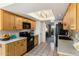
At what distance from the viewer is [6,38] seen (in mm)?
3232

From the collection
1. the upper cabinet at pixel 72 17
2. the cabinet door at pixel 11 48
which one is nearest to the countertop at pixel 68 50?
the upper cabinet at pixel 72 17

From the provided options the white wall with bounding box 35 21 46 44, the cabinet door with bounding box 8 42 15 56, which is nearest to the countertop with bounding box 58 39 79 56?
the cabinet door with bounding box 8 42 15 56

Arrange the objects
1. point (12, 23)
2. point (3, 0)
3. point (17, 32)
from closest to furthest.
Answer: point (3, 0), point (12, 23), point (17, 32)

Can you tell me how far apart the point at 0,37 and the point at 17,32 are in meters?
1.23

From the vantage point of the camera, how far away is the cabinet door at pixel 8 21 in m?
3.14

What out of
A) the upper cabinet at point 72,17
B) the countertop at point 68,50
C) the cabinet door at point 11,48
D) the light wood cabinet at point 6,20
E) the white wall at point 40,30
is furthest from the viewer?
the white wall at point 40,30

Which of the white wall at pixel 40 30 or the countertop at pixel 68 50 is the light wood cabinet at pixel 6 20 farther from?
the white wall at pixel 40 30

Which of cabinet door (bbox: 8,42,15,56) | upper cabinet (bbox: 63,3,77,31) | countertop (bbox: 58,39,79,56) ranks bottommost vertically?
cabinet door (bbox: 8,42,15,56)

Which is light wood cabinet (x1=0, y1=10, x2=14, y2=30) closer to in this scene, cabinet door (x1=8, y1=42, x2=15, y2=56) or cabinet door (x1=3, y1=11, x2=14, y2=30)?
cabinet door (x1=3, y1=11, x2=14, y2=30)

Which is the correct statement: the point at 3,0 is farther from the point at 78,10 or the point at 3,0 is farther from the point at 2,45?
the point at 2,45

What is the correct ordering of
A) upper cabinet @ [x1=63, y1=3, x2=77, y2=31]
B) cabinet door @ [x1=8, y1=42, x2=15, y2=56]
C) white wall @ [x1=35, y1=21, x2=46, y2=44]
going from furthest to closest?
white wall @ [x1=35, y1=21, x2=46, y2=44] → cabinet door @ [x1=8, y1=42, x2=15, y2=56] → upper cabinet @ [x1=63, y1=3, x2=77, y2=31]

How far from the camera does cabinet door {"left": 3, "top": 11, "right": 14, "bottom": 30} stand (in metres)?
3.14

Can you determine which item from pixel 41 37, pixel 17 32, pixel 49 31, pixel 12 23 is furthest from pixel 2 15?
pixel 49 31

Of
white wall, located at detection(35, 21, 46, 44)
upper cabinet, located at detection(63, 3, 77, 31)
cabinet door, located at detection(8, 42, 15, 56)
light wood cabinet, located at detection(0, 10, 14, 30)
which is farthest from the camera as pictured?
white wall, located at detection(35, 21, 46, 44)
